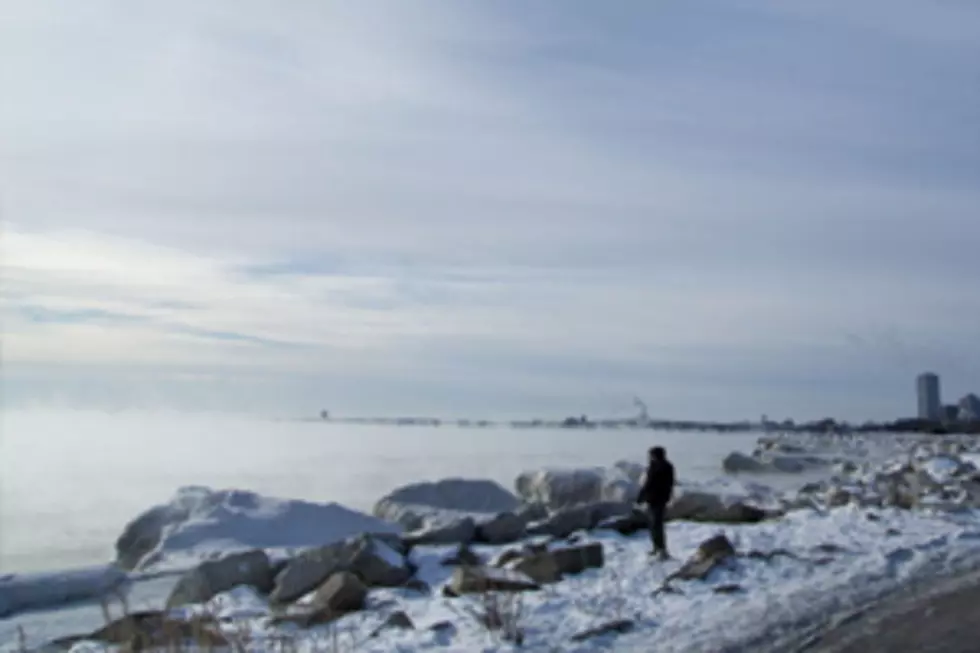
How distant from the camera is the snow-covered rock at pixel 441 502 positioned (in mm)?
23875

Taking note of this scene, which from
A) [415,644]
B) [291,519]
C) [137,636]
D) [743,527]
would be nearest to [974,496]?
[743,527]

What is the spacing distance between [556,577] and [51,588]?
736 cm

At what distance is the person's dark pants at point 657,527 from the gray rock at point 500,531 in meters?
3.71

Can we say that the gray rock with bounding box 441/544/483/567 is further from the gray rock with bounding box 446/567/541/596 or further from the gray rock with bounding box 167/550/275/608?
the gray rock with bounding box 446/567/541/596

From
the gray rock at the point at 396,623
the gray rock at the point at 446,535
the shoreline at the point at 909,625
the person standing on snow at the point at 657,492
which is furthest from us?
the gray rock at the point at 446,535

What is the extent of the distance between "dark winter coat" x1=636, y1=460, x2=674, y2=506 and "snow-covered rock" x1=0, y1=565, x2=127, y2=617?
284 inches

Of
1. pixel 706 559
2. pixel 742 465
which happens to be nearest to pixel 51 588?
pixel 706 559

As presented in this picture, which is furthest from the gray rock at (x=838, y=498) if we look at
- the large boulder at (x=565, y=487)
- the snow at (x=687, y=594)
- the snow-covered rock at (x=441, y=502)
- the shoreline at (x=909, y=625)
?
the shoreline at (x=909, y=625)

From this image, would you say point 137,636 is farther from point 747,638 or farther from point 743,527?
point 743,527

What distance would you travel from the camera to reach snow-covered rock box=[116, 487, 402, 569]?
19.8 metres

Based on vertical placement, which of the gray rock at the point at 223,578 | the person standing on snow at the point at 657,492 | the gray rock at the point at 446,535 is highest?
the person standing on snow at the point at 657,492

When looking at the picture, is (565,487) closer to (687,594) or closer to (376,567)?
(376,567)

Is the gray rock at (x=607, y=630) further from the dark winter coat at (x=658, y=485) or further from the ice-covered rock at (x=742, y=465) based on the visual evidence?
the ice-covered rock at (x=742, y=465)

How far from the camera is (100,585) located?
15.6 metres
